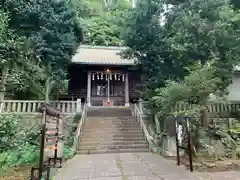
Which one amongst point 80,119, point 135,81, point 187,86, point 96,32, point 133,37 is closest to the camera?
point 187,86

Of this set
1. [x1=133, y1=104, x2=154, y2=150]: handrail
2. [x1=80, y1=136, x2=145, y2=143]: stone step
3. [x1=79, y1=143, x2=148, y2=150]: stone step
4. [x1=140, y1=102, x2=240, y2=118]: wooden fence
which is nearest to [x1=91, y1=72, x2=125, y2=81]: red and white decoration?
[x1=133, y1=104, x2=154, y2=150]: handrail

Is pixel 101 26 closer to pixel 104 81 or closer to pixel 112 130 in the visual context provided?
pixel 104 81

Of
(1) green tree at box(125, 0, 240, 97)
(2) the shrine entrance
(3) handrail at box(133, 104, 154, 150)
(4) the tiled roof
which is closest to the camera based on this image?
(1) green tree at box(125, 0, 240, 97)

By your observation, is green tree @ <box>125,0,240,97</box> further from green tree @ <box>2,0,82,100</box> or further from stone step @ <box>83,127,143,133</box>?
green tree @ <box>2,0,82,100</box>

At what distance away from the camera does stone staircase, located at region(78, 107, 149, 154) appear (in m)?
9.35

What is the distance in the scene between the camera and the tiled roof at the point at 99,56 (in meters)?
17.6

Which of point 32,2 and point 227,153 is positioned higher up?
point 32,2

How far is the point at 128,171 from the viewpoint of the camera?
586 centimetres

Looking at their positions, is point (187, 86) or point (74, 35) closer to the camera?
point (187, 86)

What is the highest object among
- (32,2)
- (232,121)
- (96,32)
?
(96,32)

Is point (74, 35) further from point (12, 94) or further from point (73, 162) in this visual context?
point (73, 162)

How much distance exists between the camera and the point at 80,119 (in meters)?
11.6

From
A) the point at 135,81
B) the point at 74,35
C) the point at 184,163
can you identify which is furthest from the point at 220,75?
the point at 135,81

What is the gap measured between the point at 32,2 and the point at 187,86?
954cm
